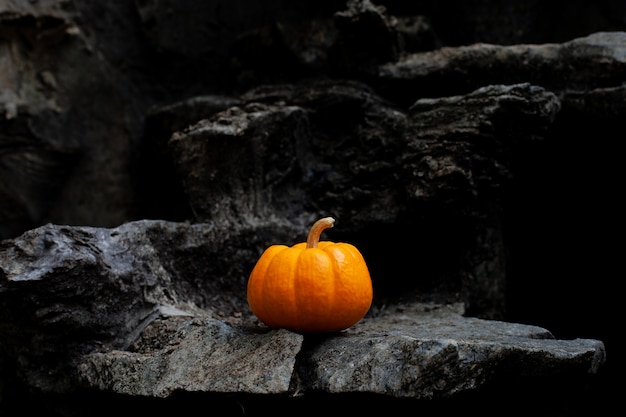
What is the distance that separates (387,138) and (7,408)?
1.13m

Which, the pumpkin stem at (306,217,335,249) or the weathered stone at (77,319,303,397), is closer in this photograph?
the weathered stone at (77,319,303,397)

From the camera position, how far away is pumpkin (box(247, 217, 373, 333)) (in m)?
1.20

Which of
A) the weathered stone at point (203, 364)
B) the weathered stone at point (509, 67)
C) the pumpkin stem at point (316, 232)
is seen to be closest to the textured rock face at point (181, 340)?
the weathered stone at point (203, 364)

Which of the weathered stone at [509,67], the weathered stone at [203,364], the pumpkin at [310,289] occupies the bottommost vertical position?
the weathered stone at [203,364]

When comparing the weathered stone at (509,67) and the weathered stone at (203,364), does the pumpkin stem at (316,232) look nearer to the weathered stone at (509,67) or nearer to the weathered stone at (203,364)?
the weathered stone at (203,364)

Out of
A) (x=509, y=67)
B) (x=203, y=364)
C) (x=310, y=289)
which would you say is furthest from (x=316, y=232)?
(x=509, y=67)

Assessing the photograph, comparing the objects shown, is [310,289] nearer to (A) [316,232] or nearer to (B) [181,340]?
(A) [316,232]

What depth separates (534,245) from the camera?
2004 millimetres

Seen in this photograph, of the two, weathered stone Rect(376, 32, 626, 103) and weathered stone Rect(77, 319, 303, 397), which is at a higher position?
weathered stone Rect(376, 32, 626, 103)

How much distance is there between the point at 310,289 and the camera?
1194 mm

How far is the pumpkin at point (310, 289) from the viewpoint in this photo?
120 centimetres

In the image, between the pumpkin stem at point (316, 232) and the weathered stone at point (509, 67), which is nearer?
the pumpkin stem at point (316, 232)

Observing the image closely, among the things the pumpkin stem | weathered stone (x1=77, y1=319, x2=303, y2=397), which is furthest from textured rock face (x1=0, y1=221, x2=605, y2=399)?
the pumpkin stem

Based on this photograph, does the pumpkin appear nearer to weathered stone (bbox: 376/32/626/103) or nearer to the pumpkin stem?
the pumpkin stem
